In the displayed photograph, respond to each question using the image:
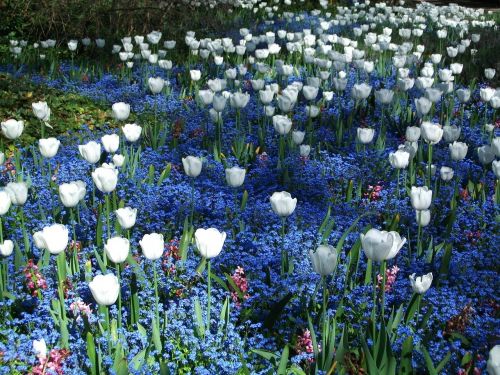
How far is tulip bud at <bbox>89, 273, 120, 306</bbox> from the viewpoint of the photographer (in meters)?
2.17

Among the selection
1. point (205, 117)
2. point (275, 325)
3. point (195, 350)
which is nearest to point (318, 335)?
point (275, 325)

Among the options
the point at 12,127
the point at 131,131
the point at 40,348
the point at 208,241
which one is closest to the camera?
the point at 40,348

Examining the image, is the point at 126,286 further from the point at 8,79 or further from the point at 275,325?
the point at 8,79

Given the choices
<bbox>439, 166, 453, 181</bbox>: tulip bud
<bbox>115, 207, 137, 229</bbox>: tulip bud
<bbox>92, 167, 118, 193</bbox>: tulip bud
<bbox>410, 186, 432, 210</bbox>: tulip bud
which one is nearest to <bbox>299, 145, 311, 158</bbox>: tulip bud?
<bbox>439, 166, 453, 181</bbox>: tulip bud

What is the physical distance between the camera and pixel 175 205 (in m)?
3.62

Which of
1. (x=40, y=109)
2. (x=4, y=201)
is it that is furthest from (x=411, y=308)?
(x=40, y=109)

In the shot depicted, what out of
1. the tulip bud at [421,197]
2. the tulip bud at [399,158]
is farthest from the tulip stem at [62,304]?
the tulip bud at [399,158]

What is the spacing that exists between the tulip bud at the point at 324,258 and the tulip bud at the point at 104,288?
25.7 inches

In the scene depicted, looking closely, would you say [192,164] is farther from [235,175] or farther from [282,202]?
[282,202]

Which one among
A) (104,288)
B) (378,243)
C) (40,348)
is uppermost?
(378,243)

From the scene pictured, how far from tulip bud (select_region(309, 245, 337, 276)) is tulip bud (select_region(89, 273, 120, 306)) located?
25.7 inches

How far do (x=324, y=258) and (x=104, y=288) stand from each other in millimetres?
720

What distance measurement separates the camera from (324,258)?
225 centimetres

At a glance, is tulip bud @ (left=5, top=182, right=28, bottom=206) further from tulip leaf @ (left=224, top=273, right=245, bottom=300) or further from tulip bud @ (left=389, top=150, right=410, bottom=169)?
tulip bud @ (left=389, top=150, right=410, bottom=169)
